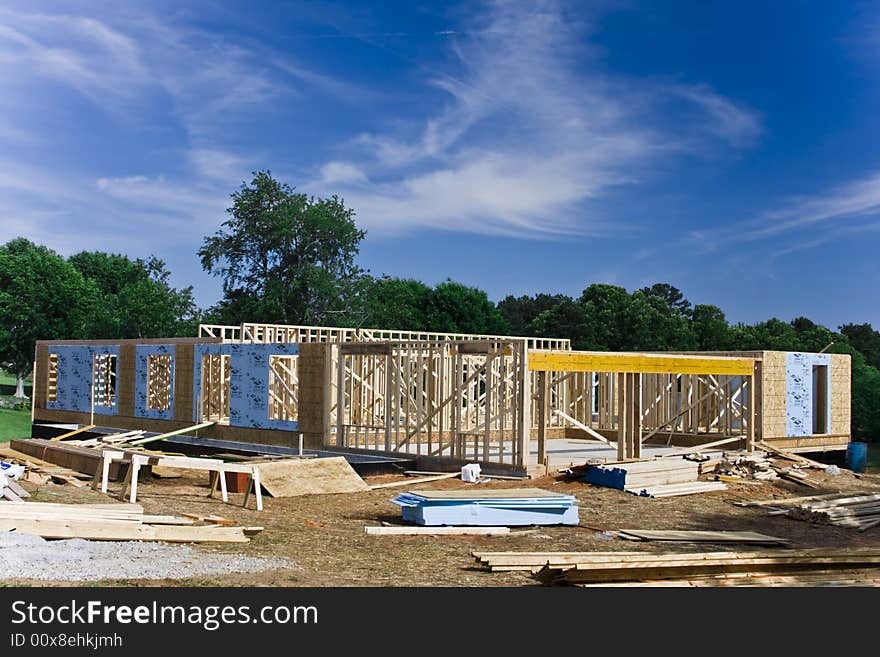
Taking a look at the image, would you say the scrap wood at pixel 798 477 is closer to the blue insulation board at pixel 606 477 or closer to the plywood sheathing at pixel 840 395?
the blue insulation board at pixel 606 477

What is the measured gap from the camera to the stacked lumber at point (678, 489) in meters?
17.0

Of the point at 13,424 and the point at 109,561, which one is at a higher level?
the point at 109,561

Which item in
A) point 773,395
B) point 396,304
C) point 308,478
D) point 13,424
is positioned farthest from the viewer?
point 396,304

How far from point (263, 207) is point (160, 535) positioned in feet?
139

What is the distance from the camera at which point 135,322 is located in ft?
159

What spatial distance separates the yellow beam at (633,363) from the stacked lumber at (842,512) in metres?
4.88

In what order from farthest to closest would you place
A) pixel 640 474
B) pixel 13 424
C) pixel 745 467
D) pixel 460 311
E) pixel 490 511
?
pixel 460 311
pixel 13 424
pixel 745 467
pixel 640 474
pixel 490 511

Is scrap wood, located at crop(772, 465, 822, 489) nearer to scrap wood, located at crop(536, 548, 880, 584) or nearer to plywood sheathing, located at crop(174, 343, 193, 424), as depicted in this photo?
scrap wood, located at crop(536, 548, 880, 584)

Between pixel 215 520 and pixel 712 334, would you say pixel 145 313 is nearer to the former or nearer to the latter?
pixel 712 334

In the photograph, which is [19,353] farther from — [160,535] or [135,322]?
[160,535]

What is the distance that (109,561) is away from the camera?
9.58 meters

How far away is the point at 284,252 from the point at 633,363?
33.6 m

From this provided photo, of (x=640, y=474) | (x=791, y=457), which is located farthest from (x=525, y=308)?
(x=640, y=474)
